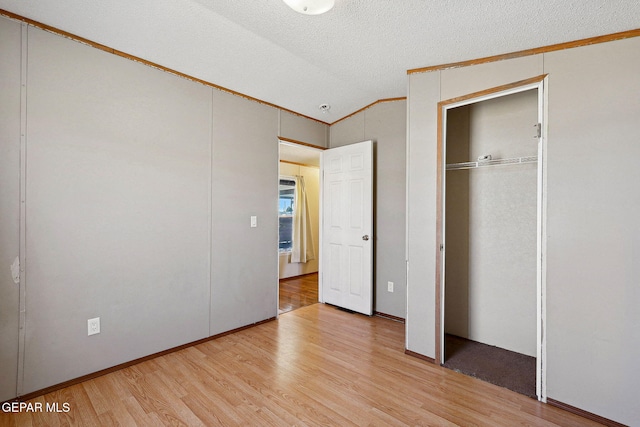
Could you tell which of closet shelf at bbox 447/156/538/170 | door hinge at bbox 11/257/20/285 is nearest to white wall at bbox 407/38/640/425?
closet shelf at bbox 447/156/538/170

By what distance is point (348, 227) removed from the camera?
3826 mm

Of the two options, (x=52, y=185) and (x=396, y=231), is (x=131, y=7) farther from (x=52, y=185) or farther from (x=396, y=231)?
(x=396, y=231)

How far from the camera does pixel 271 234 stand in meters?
3.50

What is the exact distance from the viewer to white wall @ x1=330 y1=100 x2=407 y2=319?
11.4ft

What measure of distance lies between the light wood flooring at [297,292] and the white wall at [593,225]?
2774 millimetres

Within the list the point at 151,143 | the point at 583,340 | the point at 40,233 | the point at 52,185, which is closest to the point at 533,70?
the point at 583,340

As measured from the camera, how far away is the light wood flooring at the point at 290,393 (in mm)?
1823

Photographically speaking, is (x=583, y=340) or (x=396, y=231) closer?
(x=583, y=340)

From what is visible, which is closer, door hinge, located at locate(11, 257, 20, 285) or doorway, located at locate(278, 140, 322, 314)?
door hinge, located at locate(11, 257, 20, 285)

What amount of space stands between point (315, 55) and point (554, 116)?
1.79 m

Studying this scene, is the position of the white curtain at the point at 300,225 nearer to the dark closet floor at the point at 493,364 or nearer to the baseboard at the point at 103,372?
the baseboard at the point at 103,372

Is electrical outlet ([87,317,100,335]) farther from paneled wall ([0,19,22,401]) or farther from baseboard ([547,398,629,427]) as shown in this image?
baseboard ([547,398,629,427])

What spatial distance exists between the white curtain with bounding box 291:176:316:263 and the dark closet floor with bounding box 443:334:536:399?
331 centimetres

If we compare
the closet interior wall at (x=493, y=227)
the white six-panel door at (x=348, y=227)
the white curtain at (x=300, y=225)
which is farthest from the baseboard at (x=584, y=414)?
the white curtain at (x=300, y=225)
